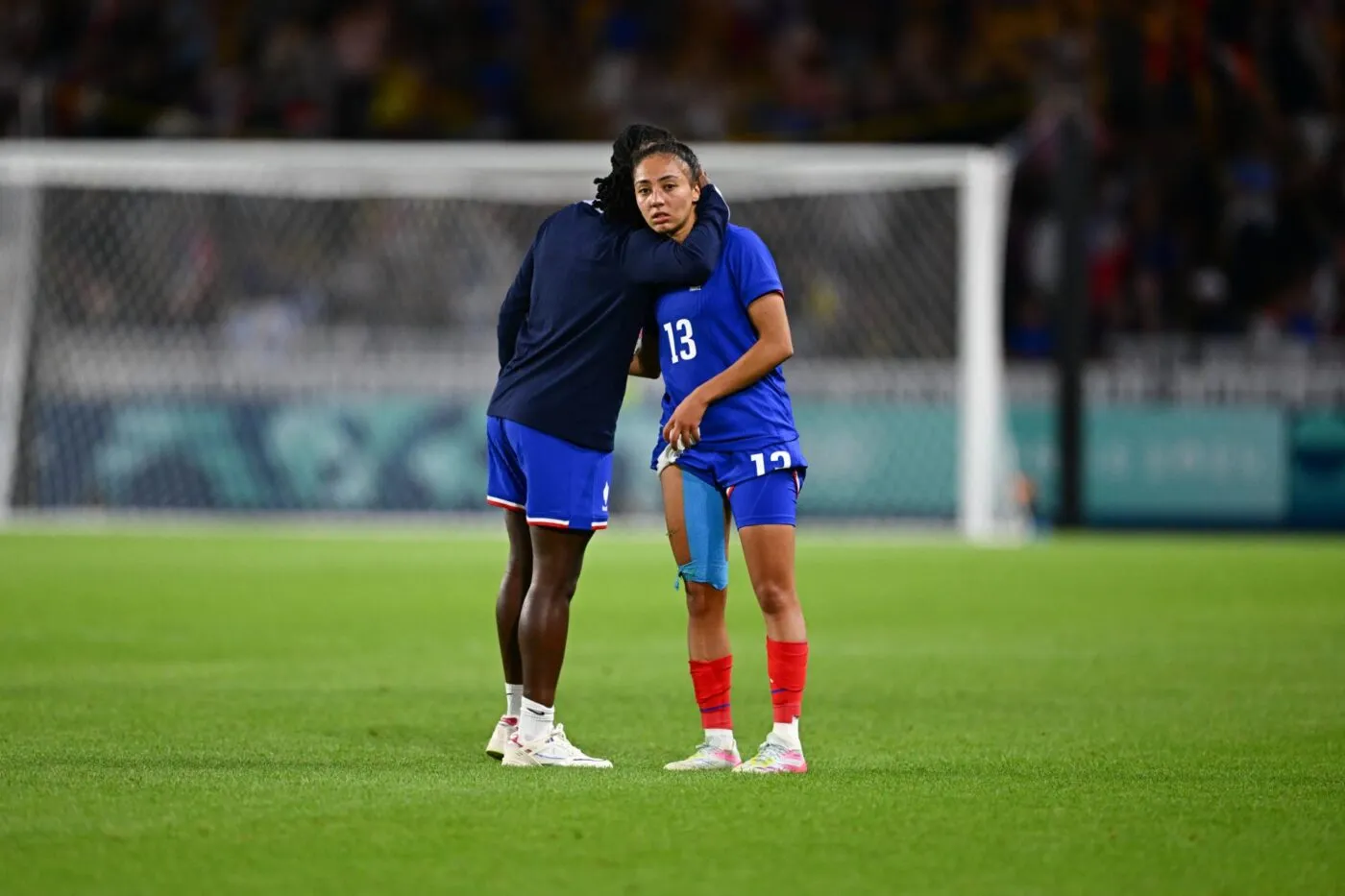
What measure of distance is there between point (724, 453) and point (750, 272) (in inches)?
21.4

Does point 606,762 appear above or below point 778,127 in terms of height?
below

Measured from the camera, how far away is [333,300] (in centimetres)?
2238

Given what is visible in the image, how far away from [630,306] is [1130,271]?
56.1ft

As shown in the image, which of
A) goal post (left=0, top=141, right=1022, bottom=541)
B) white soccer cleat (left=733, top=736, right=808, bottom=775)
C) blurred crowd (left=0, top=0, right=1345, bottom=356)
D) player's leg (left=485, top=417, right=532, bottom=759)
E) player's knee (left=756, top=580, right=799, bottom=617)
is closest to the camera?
white soccer cleat (left=733, top=736, right=808, bottom=775)

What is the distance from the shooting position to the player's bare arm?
5.89 m

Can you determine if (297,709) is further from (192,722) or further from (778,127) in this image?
(778,127)

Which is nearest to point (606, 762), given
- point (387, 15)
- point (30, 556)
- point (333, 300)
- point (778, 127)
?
point (30, 556)

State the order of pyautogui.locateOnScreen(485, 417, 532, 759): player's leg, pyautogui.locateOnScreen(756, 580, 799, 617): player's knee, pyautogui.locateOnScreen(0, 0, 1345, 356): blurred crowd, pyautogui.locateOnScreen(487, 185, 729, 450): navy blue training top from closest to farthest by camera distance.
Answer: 1. pyautogui.locateOnScreen(756, 580, 799, 617): player's knee
2. pyautogui.locateOnScreen(487, 185, 729, 450): navy blue training top
3. pyautogui.locateOnScreen(485, 417, 532, 759): player's leg
4. pyautogui.locateOnScreen(0, 0, 1345, 356): blurred crowd

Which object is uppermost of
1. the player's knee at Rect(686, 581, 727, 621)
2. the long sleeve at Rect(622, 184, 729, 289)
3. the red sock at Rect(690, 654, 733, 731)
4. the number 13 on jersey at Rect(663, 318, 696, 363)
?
the long sleeve at Rect(622, 184, 729, 289)

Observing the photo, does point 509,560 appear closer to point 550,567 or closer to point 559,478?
point 550,567

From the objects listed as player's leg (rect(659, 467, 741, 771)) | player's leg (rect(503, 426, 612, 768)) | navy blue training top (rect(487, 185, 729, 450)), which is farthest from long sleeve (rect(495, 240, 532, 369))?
player's leg (rect(659, 467, 741, 771))

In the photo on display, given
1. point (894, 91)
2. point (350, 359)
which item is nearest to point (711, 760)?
point (350, 359)

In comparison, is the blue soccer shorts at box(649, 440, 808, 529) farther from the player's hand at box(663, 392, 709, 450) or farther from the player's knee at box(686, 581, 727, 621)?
the player's knee at box(686, 581, 727, 621)

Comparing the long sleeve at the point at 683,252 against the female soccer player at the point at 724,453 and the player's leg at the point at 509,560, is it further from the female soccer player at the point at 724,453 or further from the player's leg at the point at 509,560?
the player's leg at the point at 509,560
